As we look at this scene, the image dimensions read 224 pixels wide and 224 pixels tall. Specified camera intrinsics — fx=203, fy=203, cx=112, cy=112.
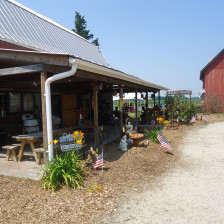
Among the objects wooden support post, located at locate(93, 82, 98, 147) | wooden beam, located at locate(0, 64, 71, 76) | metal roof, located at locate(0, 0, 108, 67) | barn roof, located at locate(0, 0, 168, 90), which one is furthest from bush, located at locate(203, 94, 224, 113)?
wooden beam, located at locate(0, 64, 71, 76)

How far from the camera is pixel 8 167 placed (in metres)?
5.14

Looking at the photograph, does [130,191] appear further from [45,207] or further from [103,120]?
[103,120]

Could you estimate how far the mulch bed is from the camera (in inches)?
121

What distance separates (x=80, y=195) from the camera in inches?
145

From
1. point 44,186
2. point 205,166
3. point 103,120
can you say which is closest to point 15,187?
point 44,186

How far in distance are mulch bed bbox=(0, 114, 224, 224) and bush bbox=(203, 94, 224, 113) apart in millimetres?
16066

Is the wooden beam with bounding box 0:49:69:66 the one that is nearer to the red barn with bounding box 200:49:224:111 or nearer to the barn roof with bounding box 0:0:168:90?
the barn roof with bounding box 0:0:168:90

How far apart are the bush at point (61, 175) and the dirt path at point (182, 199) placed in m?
1.09

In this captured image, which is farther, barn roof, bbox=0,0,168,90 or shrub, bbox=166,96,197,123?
shrub, bbox=166,96,197,123

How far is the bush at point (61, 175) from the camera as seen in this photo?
3.89 m

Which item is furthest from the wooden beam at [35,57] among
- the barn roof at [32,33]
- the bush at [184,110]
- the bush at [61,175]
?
the bush at [184,110]

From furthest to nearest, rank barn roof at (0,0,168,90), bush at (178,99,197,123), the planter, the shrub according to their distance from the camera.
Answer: bush at (178,99,197,123)
the shrub
barn roof at (0,0,168,90)
the planter

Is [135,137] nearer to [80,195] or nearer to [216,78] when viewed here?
[80,195]

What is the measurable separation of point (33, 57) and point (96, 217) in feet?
11.3
